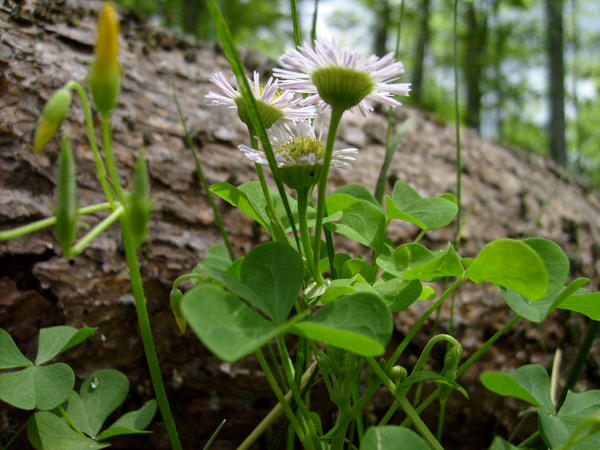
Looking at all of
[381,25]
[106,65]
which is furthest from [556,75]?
[106,65]

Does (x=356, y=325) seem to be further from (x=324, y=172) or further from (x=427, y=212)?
(x=427, y=212)

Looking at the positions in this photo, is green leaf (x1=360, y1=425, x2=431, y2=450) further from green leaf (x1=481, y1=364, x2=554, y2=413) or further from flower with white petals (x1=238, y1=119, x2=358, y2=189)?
flower with white petals (x1=238, y1=119, x2=358, y2=189)

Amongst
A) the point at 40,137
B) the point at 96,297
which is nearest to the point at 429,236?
the point at 96,297

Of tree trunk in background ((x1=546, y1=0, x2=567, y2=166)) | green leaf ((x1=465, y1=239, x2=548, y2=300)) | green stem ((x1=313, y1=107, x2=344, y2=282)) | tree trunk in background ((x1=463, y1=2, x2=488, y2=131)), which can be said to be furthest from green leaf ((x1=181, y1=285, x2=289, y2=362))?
tree trunk in background ((x1=463, y1=2, x2=488, y2=131))

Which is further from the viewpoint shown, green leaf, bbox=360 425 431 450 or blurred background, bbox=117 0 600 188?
blurred background, bbox=117 0 600 188

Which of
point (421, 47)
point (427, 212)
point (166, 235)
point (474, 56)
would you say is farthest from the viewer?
point (474, 56)

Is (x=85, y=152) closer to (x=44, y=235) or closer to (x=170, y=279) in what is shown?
(x=44, y=235)
